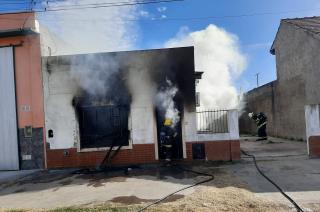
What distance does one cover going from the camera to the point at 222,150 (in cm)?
1281

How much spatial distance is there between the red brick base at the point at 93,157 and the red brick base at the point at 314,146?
232 inches

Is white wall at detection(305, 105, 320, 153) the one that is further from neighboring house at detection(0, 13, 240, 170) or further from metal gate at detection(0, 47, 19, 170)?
metal gate at detection(0, 47, 19, 170)

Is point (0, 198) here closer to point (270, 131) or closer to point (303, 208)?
point (303, 208)

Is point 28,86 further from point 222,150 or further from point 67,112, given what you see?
point 222,150

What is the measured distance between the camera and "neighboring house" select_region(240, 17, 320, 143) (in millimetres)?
16609

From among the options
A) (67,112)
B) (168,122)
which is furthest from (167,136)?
(67,112)

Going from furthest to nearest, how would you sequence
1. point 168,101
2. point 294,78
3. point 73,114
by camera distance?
point 294,78 → point 73,114 → point 168,101

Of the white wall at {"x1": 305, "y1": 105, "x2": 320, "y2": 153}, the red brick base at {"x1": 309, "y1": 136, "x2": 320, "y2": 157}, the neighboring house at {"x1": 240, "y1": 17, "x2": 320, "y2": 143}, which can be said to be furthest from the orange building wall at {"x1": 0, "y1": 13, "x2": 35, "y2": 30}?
the neighboring house at {"x1": 240, "y1": 17, "x2": 320, "y2": 143}

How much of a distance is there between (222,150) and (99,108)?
16.6 feet

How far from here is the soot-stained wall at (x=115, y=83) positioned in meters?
13.2

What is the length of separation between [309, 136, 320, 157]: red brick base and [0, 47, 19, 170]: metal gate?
11468 millimetres

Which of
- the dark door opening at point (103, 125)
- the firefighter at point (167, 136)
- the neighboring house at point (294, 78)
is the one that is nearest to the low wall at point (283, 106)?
the neighboring house at point (294, 78)

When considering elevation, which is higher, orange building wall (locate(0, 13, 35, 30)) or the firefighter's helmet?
orange building wall (locate(0, 13, 35, 30))

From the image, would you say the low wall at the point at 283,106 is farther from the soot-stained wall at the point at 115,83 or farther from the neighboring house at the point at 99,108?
the soot-stained wall at the point at 115,83
